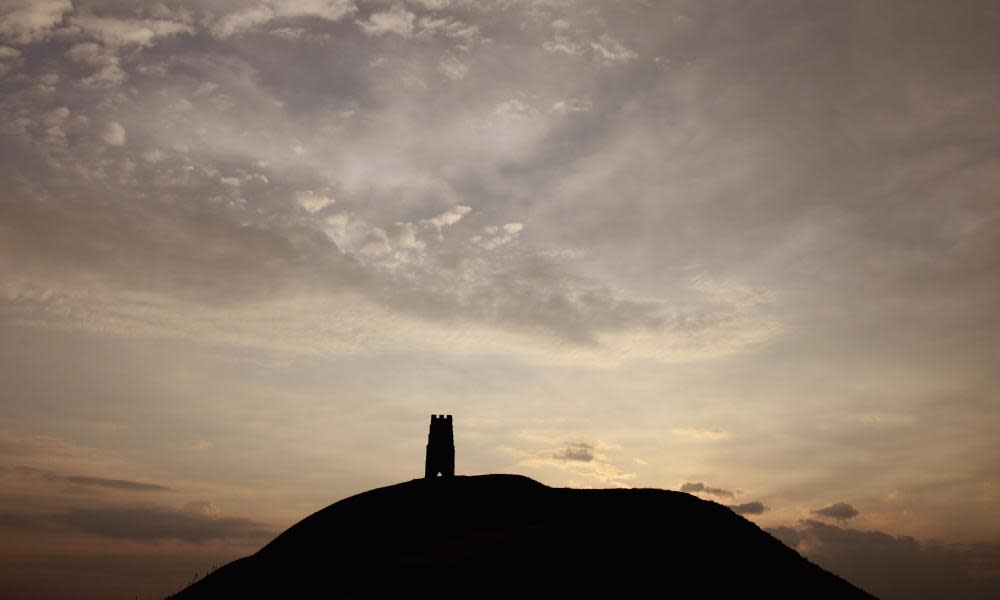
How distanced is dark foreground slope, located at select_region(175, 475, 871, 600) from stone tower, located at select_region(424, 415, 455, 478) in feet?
21.2

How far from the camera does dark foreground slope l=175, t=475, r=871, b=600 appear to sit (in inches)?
720

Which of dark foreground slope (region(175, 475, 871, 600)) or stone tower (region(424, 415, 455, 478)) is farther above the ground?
stone tower (region(424, 415, 455, 478))

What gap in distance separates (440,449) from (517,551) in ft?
74.4

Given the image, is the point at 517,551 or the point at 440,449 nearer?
the point at 517,551

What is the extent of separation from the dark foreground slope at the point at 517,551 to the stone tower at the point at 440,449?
6471mm

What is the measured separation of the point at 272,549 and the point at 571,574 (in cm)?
1887

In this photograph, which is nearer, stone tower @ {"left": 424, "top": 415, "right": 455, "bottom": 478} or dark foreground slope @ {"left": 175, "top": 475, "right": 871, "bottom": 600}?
dark foreground slope @ {"left": 175, "top": 475, "right": 871, "bottom": 600}

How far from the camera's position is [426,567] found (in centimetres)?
2008

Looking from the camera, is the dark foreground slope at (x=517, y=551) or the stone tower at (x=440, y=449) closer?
the dark foreground slope at (x=517, y=551)

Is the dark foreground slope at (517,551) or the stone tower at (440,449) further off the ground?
the stone tower at (440,449)

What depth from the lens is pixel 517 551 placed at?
63.7ft

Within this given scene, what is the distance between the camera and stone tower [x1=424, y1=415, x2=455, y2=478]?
135ft

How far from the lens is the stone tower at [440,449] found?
1625 inches

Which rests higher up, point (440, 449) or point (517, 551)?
point (440, 449)
